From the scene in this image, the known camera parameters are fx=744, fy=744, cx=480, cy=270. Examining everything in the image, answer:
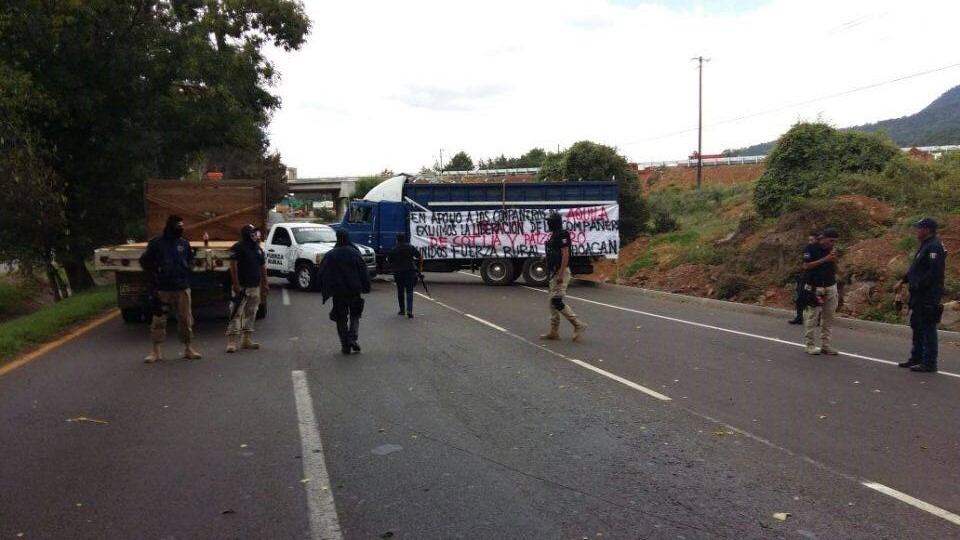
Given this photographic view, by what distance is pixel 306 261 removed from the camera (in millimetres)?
20594

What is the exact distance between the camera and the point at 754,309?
16297mm

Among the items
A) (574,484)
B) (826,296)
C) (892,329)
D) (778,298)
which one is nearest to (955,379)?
(826,296)

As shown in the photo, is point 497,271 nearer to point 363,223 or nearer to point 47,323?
point 363,223

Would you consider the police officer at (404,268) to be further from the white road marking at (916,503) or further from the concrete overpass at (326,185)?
the concrete overpass at (326,185)

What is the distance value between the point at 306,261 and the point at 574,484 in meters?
16.6

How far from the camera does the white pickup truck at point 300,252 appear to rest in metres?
20.6

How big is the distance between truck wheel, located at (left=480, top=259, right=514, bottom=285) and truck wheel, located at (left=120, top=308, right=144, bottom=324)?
11455mm

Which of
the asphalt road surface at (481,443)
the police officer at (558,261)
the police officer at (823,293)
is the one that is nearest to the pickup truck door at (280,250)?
the asphalt road surface at (481,443)

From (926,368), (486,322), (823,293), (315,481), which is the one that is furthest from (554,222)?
(315,481)

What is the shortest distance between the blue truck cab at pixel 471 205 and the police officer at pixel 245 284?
12564 mm

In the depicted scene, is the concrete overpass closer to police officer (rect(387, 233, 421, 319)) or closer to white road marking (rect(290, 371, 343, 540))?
police officer (rect(387, 233, 421, 319))

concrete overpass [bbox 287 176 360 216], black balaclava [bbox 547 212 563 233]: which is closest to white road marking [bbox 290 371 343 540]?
black balaclava [bbox 547 212 563 233]

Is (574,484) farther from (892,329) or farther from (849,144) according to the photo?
(849,144)

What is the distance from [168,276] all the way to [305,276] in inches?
445
